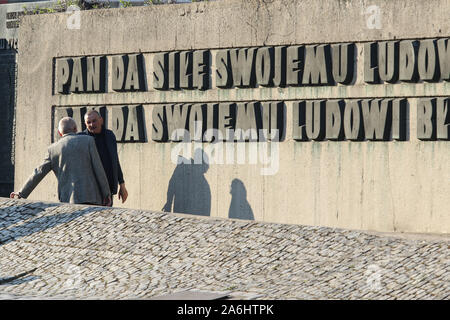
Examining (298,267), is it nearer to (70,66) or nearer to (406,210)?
(406,210)

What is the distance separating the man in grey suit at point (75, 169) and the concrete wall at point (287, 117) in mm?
2215

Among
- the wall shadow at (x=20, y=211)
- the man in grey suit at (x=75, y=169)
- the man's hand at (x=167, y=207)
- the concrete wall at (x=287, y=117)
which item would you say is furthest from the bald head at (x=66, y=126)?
the man's hand at (x=167, y=207)

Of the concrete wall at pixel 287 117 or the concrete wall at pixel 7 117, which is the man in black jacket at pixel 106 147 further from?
the concrete wall at pixel 7 117

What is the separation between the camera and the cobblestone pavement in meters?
8.47

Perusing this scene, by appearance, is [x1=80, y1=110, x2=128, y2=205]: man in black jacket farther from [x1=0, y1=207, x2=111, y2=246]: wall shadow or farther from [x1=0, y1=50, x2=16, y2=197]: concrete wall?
[x1=0, y1=50, x2=16, y2=197]: concrete wall

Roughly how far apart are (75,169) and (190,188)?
2.58 metres

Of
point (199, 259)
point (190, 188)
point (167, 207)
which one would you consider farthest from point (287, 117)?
point (199, 259)

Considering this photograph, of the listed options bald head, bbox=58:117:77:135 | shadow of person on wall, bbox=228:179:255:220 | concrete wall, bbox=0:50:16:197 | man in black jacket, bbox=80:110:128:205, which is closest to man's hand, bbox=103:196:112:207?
man in black jacket, bbox=80:110:128:205

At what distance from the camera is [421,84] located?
12.3m

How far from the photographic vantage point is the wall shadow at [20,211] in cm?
1138

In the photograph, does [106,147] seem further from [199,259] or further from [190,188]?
[199,259]

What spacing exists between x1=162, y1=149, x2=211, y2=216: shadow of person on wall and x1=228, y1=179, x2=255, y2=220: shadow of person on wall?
0.36m
